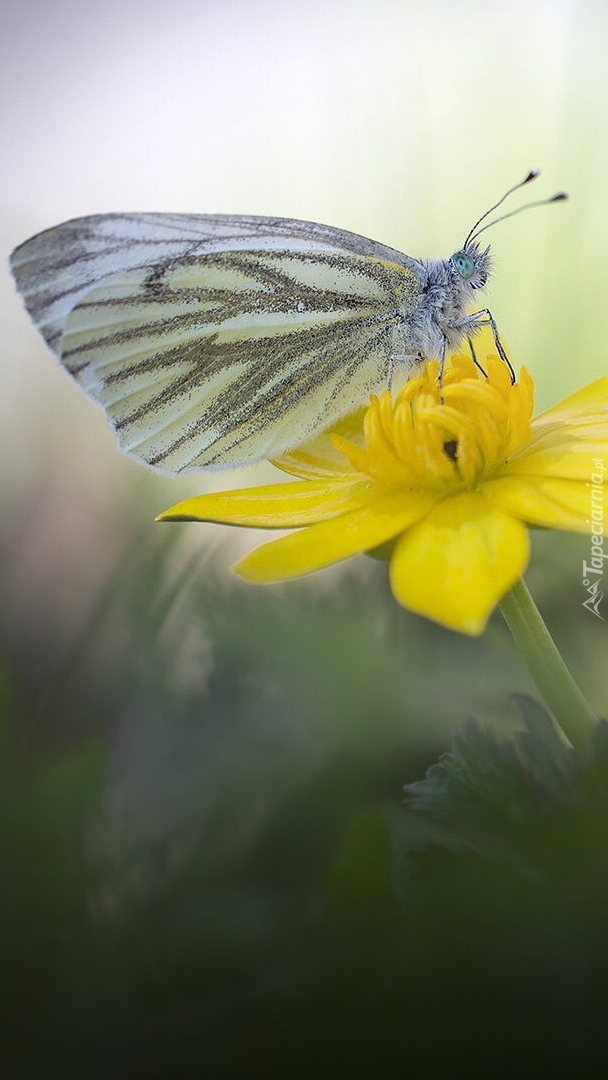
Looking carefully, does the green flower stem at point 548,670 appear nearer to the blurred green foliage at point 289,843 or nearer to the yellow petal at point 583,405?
the blurred green foliage at point 289,843

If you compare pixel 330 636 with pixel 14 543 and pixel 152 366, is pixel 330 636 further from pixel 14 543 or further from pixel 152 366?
pixel 14 543

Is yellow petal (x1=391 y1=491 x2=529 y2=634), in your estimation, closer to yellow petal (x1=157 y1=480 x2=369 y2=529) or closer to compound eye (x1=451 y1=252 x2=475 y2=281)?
yellow petal (x1=157 y1=480 x2=369 y2=529)

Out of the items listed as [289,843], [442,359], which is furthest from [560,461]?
[289,843]

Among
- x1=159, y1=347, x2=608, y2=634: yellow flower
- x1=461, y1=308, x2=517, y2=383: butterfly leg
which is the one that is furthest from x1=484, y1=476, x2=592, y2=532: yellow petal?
x1=461, y1=308, x2=517, y2=383: butterfly leg

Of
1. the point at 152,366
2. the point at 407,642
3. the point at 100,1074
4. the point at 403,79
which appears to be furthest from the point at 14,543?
the point at 403,79

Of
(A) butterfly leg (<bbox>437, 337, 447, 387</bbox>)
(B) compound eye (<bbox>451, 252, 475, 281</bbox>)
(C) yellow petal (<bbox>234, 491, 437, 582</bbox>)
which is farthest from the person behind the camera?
(B) compound eye (<bbox>451, 252, 475, 281</bbox>)

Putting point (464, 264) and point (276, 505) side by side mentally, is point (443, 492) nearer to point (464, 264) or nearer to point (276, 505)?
point (276, 505)
